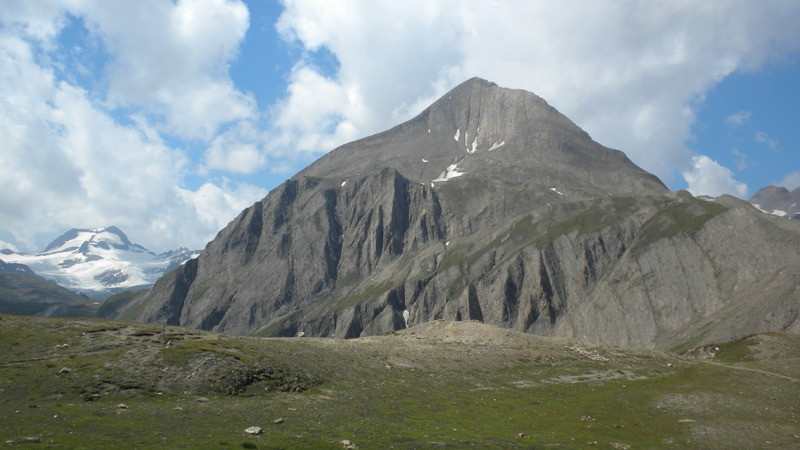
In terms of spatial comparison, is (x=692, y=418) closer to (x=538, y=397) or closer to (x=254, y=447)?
(x=538, y=397)

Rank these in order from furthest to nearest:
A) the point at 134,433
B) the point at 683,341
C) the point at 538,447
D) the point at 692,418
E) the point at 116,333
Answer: the point at 683,341 → the point at 116,333 → the point at 692,418 → the point at 538,447 → the point at 134,433

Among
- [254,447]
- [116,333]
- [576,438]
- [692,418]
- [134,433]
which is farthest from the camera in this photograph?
[116,333]

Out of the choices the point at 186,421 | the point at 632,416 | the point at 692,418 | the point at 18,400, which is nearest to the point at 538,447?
the point at 632,416

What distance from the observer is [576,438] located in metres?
37.6

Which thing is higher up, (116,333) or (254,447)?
(116,333)

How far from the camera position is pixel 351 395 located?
156 ft

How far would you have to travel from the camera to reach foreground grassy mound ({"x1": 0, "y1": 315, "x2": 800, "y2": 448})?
3478cm

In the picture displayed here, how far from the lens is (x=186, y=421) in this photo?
119 ft

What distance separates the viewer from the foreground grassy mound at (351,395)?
34.8m

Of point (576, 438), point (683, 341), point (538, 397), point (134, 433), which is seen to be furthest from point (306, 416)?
point (683, 341)

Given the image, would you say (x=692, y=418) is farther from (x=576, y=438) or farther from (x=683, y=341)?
(x=683, y=341)

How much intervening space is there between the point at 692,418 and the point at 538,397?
44.5 feet

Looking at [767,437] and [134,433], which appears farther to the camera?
[767,437]

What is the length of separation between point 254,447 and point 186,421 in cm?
831
